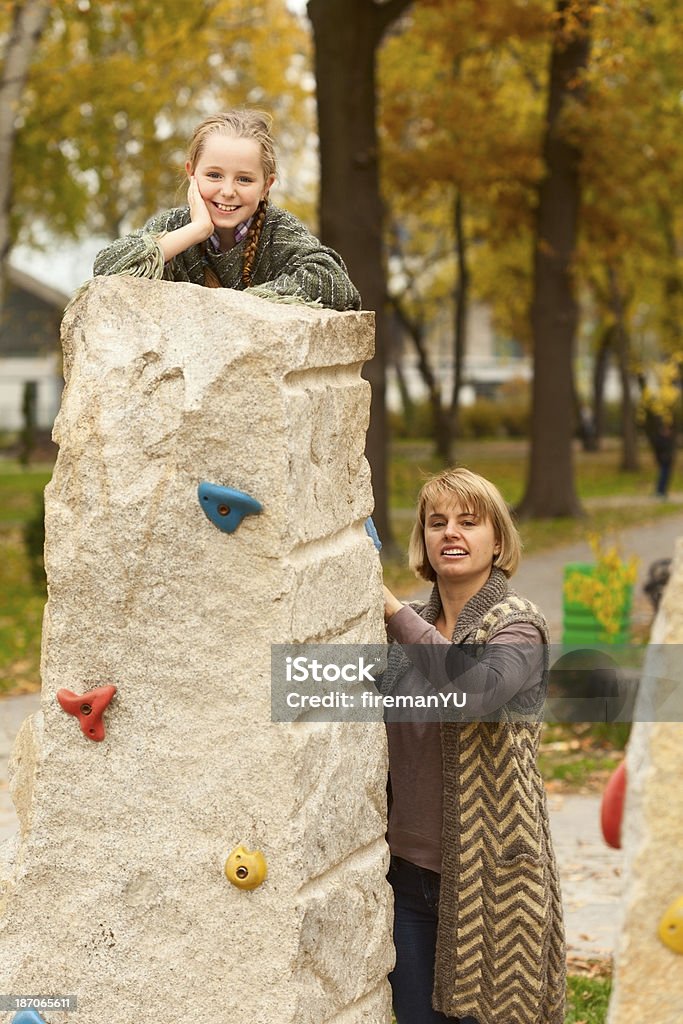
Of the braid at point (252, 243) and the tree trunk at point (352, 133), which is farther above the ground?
the tree trunk at point (352, 133)

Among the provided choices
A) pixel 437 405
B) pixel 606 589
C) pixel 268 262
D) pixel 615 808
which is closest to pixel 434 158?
pixel 606 589

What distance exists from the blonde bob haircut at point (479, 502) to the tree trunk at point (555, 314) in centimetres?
1560

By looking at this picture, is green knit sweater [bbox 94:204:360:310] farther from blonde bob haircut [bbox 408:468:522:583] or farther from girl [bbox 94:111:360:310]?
blonde bob haircut [bbox 408:468:522:583]

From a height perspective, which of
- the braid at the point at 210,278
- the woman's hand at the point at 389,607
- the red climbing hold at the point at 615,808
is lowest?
the red climbing hold at the point at 615,808

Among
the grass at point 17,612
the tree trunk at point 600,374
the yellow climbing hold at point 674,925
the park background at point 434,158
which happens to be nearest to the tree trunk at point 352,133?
the park background at point 434,158

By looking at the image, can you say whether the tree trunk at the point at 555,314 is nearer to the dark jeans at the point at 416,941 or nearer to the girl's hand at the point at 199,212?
the girl's hand at the point at 199,212

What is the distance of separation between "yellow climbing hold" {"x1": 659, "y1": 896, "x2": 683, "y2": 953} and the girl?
149cm

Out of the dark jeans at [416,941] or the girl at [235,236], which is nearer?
the girl at [235,236]

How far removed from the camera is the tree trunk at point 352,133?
547 inches

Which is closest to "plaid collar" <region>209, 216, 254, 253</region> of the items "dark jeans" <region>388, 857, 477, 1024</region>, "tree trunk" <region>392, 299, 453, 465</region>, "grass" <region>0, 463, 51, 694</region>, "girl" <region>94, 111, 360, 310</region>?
"girl" <region>94, 111, 360, 310</region>

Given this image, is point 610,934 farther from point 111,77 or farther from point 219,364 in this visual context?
point 111,77

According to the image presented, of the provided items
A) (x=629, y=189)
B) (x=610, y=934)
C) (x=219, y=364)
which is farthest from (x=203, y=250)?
(x=629, y=189)

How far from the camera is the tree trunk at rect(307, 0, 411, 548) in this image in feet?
45.5

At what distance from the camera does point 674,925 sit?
2.56m
